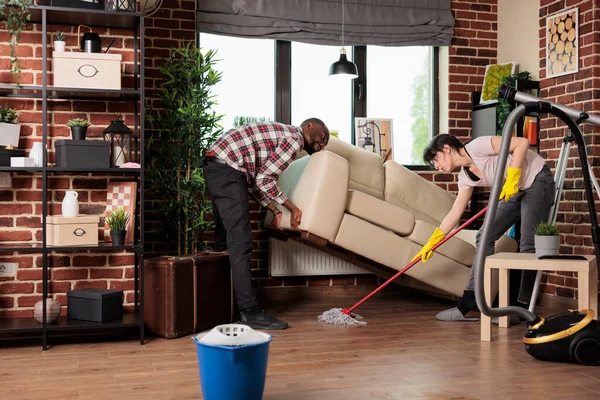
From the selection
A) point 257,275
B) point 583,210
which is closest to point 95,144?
point 257,275

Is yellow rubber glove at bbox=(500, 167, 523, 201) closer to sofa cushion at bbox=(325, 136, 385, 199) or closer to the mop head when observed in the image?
the mop head

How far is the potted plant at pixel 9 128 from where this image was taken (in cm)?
377

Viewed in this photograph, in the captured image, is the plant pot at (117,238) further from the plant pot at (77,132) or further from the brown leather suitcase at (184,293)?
the plant pot at (77,132)

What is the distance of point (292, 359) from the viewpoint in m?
3.41

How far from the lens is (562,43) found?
197 inches

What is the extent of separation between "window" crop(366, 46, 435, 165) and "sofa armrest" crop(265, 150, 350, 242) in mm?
1450

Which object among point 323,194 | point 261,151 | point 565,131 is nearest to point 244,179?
A: point 261,151

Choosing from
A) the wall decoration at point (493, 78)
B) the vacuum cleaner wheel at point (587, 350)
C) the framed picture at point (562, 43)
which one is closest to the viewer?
the vacuum cleaner wheel at point (587, 350)

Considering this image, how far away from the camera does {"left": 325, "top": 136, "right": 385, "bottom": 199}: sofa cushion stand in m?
5.00

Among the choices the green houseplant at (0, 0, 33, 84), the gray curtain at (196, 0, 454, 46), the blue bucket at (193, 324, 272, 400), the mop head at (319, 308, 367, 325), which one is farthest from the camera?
the gray curtain at (196, 0, 454, 46)

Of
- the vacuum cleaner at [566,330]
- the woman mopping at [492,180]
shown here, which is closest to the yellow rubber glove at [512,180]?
the woman mopping at [492,180]

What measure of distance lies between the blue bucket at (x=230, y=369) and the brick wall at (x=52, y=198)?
182cm

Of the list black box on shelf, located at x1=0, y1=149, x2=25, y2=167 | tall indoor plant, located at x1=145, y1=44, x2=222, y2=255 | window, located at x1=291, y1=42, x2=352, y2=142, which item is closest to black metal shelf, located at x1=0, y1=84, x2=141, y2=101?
black box on shelf, located at x1=0, y1=149, x2=25, y2=167

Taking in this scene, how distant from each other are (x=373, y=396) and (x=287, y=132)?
1.93 m
